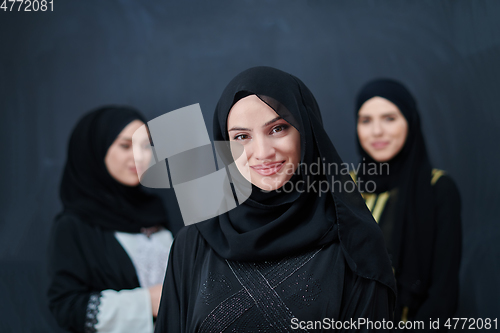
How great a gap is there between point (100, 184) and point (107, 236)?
0.26m

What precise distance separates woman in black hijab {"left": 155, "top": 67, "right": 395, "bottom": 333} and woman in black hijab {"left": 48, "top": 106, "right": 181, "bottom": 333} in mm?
727

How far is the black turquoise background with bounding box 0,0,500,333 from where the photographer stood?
2.26 m

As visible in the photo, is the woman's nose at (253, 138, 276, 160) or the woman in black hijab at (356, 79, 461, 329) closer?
the woman's nose at (253, 138, 276, 160)

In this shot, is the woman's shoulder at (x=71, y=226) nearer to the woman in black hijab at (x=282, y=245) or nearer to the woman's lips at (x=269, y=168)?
the woman in black hijab at (x=282, y=245)

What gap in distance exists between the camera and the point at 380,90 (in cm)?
212

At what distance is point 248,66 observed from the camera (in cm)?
232

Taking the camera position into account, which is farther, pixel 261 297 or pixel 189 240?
pixel 189 240

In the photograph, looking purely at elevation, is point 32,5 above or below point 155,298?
above

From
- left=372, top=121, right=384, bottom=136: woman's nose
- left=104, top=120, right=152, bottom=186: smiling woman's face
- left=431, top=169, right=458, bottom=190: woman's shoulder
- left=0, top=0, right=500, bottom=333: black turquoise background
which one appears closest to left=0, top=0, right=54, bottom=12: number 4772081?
left=0, top=0, right=500, bottom=333: black turquoise background

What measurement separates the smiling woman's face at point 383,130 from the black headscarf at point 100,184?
3.65ft

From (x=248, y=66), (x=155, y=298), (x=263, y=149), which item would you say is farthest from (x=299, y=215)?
(x=248, y=66)

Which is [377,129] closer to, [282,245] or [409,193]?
[409,193]

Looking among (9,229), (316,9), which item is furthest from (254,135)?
(9,229)
